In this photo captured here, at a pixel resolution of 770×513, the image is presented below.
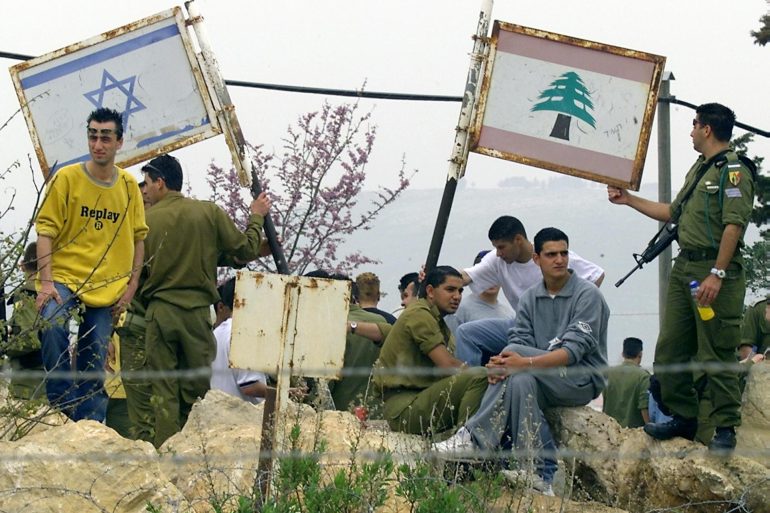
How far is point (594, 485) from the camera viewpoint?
8.19 m

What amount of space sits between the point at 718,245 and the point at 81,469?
11.7ft

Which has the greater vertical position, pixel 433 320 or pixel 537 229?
pixel 537 229

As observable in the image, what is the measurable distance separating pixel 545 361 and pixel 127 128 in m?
3.07

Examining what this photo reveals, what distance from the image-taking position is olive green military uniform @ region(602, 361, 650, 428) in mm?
10289

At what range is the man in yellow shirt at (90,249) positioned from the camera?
25.7ft

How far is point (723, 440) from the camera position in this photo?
7859 mm

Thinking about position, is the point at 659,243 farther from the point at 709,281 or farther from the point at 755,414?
the point at 755,414

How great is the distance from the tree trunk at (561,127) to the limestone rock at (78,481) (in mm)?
3515

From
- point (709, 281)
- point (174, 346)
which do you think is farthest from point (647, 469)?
point (174, 346)

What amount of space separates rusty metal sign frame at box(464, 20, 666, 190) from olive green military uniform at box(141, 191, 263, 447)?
1.52 meters

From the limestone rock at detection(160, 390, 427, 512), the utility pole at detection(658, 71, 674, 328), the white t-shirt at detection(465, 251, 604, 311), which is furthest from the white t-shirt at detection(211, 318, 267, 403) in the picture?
the utility pole at detection(658, 71, 674, 328)

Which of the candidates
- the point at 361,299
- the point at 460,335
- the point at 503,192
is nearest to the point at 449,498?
the point at 460,335

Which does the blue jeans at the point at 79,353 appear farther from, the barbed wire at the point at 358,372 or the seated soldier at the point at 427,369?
the seated soldier at the point at 427,369

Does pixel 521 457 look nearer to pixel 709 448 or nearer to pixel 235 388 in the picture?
pixel 709 448
